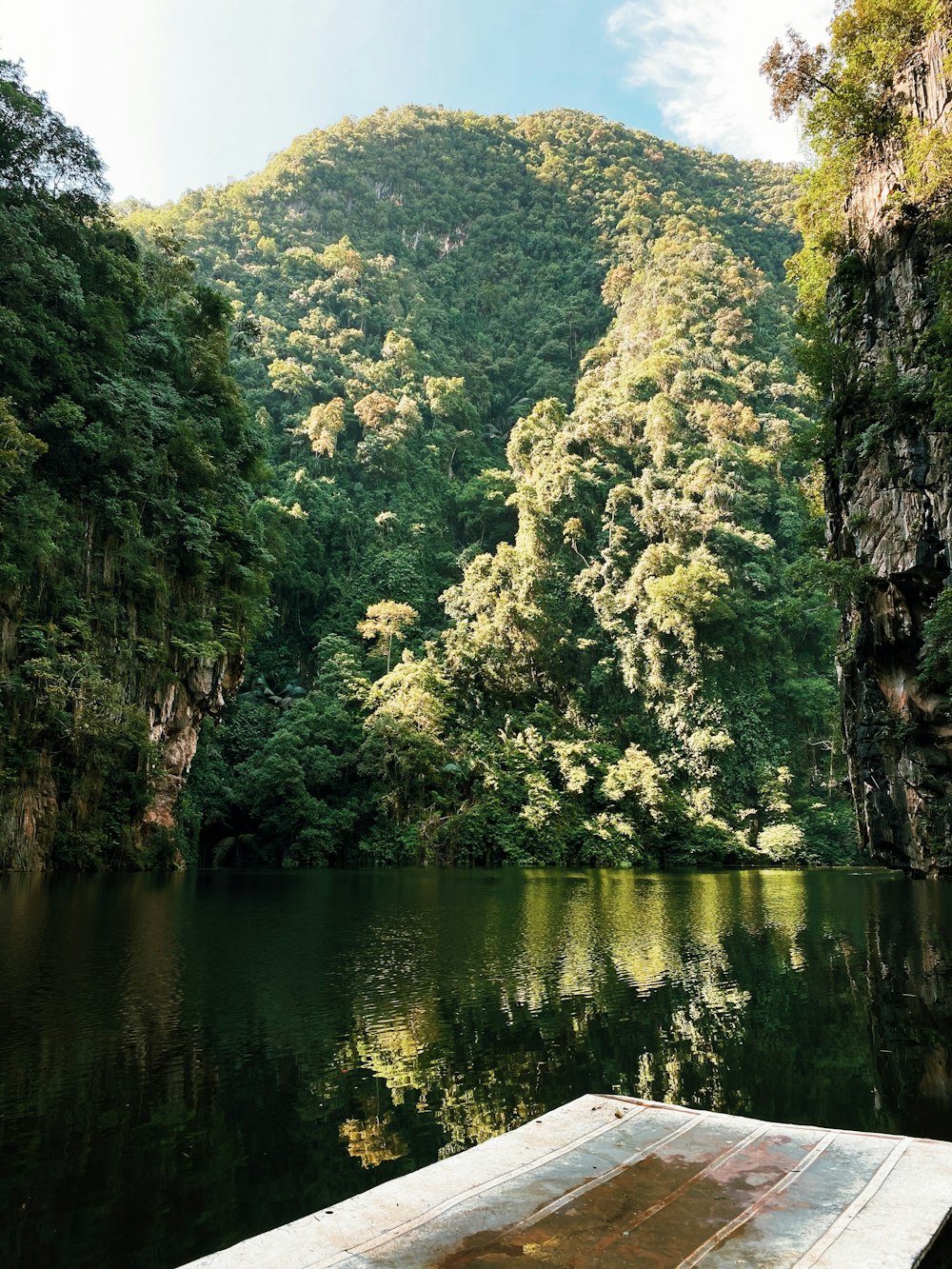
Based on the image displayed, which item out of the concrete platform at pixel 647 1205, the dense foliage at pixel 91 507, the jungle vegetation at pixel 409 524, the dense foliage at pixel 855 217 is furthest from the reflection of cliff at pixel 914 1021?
the dense foliage at pixel 91 507

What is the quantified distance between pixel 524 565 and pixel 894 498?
24636 millimetres

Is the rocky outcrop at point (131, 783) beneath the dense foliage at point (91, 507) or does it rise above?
beneath

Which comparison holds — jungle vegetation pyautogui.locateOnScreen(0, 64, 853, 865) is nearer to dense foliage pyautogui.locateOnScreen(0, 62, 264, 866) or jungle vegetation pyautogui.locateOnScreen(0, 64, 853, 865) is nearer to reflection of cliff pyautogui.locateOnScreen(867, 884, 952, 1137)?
dense foliage pyautogui.locateOnScreen(0, 62, 264, 866)

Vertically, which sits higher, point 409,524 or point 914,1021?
point 409,524

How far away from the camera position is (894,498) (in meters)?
16.3

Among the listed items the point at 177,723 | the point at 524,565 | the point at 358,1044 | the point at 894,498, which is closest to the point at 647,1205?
the point at 358,1044

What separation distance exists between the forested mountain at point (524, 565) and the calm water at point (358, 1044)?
524 inches

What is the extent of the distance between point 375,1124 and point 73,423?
66.6 ft

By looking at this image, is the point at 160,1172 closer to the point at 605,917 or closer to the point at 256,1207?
the point at 256,1207

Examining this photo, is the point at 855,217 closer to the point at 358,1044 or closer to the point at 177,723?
the point at 358,1044

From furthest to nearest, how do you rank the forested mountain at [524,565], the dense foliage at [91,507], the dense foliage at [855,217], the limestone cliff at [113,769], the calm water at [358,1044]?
the forested mountain at [524,565], the dense foliage at [91,507], the limestone cliff at [113,769], the dense foliage at [855,217], the calm water at [358,1044]

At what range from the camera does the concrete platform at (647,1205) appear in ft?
9.60

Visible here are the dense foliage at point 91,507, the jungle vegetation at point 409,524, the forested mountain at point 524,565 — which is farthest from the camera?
the forested mountain at point 524,565

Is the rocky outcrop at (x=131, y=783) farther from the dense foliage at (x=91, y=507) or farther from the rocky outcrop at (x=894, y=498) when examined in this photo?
the rocky outcrop at (x=894, y=498)
